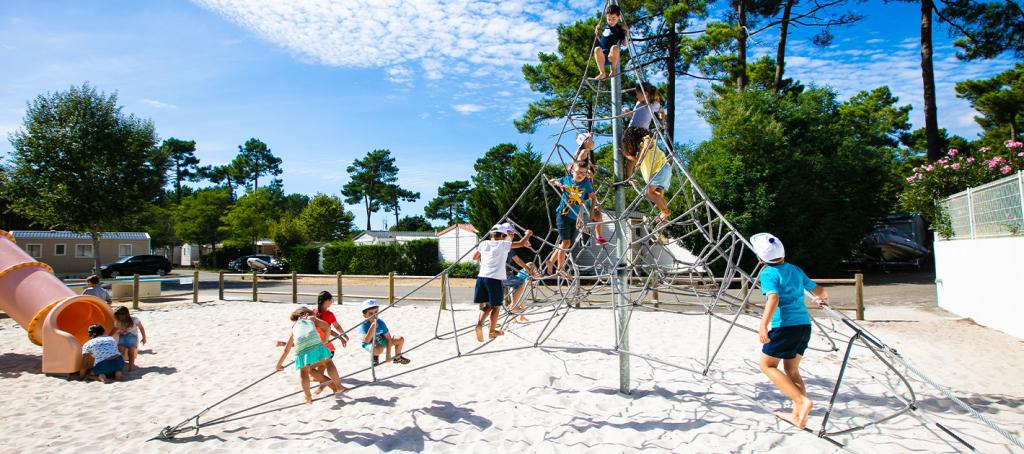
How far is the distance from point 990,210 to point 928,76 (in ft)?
37.6

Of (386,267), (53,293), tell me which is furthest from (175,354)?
(386,267)

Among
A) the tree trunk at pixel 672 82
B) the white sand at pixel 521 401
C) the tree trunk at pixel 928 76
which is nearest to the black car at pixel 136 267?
the white sand at pixel 521 401

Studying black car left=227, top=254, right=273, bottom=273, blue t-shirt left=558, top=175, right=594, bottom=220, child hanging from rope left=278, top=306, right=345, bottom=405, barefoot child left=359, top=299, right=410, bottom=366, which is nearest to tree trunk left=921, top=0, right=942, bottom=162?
blue t-shirt left=558, top=175, right=594, bottom=220

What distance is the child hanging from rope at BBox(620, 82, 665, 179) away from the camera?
492 cm

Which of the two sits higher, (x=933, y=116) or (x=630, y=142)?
(x=933, y=116)

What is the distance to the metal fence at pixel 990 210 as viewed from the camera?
7.50 metres

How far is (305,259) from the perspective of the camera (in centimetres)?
2908

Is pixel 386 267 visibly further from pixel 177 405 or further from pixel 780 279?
pixel 780 279

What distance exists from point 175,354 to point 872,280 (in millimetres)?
19346

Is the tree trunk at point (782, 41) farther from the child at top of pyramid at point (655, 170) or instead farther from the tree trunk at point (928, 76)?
the child at top of pyramid at point (655, 170)

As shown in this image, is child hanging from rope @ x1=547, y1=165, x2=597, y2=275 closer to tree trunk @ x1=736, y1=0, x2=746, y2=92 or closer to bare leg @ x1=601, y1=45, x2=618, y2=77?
bare leg @ x1=601, y1=45, x2=618, y2=77

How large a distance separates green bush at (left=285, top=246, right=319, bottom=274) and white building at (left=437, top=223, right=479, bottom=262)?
7.75m

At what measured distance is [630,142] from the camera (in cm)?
509

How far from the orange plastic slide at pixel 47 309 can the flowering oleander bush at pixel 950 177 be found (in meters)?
14.7
